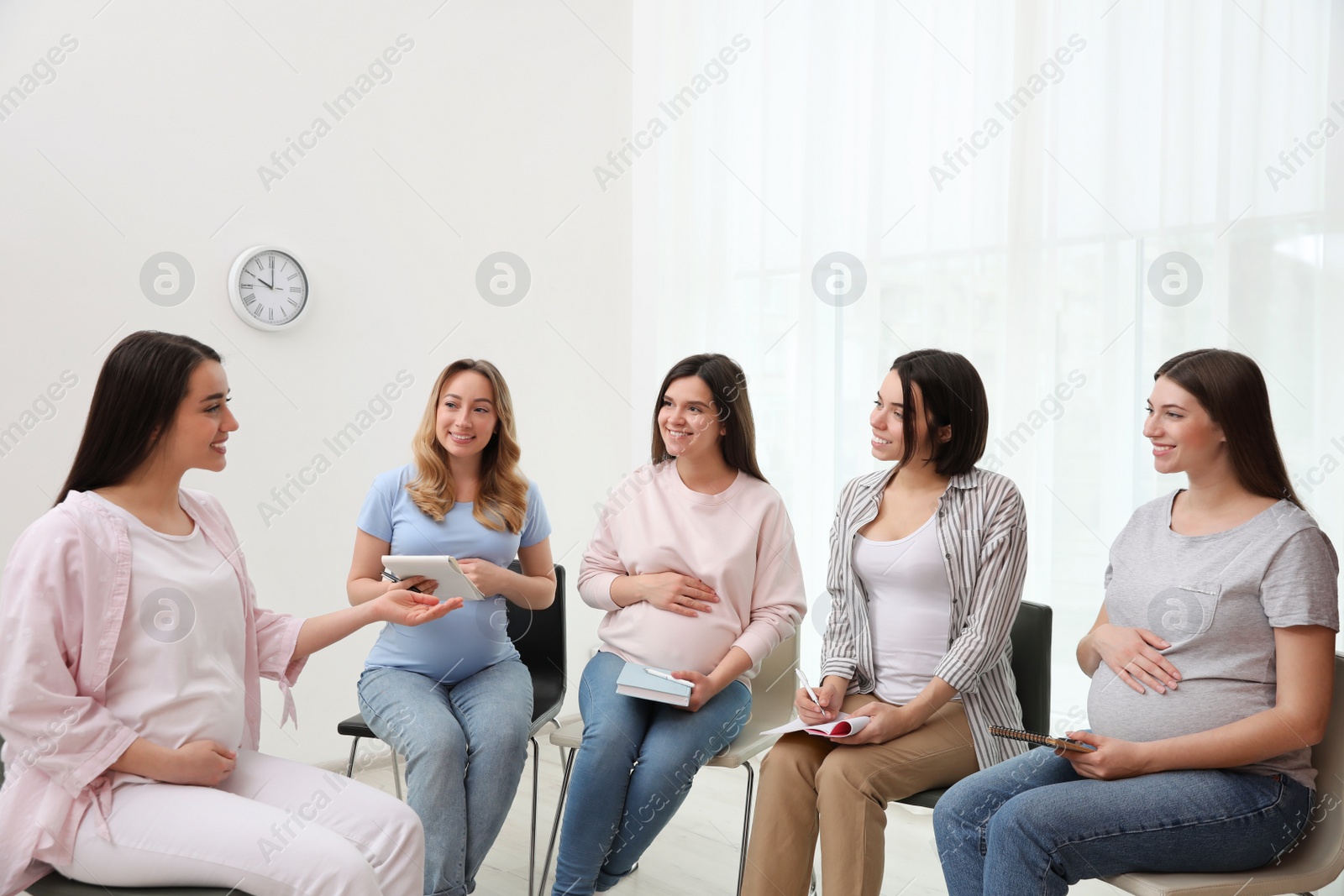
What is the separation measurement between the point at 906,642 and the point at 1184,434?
745 millimetres

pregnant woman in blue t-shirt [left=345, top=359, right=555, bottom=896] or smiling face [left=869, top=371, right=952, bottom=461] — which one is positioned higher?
smiling face [left=869, top=371, right=952, bottom=461]

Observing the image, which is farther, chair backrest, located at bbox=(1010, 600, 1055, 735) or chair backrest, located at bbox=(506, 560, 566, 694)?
chair backrest, located at bbox=(506, 560, 566, 694)

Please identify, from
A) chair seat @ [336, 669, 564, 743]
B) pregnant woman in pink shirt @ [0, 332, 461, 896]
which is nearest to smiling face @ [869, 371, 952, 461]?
chair seat @ [336, 669, 564, 743]

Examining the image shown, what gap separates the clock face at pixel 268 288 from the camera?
10.9 ft

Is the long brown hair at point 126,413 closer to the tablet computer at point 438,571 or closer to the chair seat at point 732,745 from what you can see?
the tablet computer at point 438,571

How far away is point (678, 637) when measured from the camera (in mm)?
2443

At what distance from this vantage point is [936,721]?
86.4 inches

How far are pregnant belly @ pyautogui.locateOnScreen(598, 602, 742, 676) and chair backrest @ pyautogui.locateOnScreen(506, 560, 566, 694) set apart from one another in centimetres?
39

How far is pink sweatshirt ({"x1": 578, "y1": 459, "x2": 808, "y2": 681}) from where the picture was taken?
2.46 m

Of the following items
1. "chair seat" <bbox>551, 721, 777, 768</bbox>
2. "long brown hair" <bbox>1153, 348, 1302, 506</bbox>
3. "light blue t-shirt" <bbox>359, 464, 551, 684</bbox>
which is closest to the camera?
"long brown hair" <bbox>1153, 348, 1302, 506</bbox>

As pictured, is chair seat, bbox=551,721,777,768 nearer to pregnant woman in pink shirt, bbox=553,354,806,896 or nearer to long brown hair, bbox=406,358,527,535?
pregnant woman in pink shirt, bbox=553,354,806,896

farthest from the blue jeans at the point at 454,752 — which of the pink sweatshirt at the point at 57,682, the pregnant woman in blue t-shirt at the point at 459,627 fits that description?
the pink sweatshirt at the point at 57,682

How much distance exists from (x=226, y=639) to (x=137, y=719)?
0.70 feet

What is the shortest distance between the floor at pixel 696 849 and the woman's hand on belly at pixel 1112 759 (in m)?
1.18
